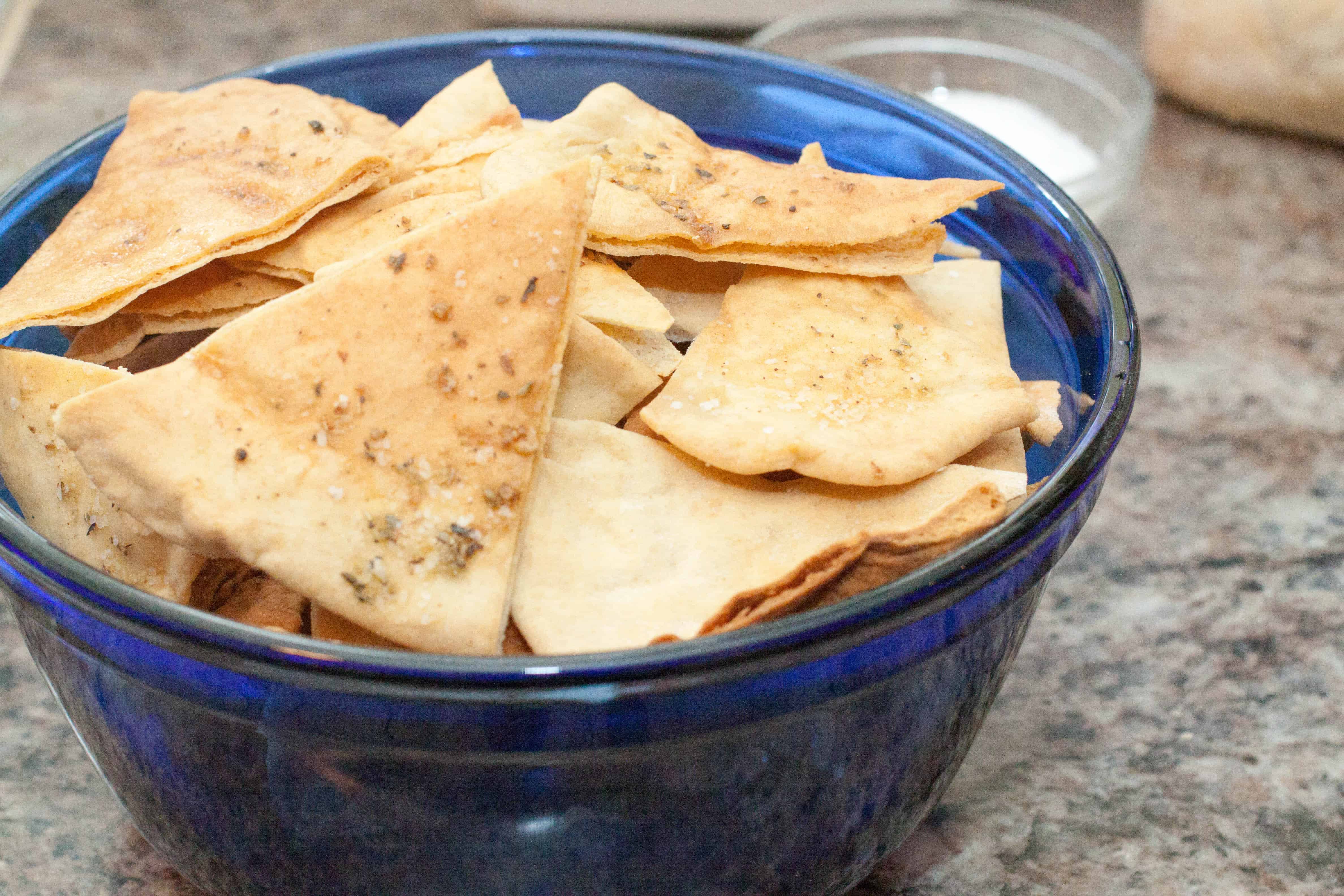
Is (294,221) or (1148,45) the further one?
(1148,45)

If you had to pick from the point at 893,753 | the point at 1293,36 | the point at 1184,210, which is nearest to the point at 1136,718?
the point at 893,753

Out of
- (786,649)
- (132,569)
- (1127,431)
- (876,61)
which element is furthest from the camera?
(876,61)

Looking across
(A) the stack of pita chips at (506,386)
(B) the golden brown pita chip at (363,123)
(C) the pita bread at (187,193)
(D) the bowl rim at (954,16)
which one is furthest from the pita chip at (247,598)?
(D) the bowl rim at (954,16)

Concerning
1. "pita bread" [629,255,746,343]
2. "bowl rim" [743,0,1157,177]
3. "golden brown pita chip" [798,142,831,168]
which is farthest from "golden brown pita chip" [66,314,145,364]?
"bowl rim" [743,0,1157,177]

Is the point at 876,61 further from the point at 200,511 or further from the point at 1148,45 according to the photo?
the point at 200,511

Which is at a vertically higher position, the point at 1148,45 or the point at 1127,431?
the point at 1148,45

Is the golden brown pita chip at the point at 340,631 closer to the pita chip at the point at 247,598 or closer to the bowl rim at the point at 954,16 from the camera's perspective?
the pita chip at the point at 247,598

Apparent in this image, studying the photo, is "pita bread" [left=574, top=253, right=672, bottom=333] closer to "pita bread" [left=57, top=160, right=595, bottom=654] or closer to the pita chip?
"pita bread" [left=57, top=160, right=595, bottom=654]
